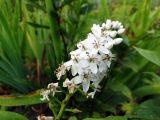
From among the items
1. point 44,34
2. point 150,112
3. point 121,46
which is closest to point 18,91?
point 44,34

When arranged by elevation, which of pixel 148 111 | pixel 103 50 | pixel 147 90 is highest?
pixel 147 90

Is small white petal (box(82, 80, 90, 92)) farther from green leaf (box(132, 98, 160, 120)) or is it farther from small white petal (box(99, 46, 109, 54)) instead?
green leaf (box(132, 98, 160, 120))

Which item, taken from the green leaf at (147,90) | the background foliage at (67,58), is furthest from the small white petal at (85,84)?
the green leaf at (147,90)

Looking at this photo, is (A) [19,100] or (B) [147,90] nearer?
(A) [19,100]

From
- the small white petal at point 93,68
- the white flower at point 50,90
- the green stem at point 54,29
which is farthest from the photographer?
the green stem at point 54,29

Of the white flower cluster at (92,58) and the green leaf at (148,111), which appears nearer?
the white flower cluster at (92,58)

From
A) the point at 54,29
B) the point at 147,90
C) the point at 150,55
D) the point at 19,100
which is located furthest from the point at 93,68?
the point at 147,90

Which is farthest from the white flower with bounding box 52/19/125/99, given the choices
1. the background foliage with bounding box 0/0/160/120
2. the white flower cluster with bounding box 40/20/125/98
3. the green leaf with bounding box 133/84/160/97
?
the green leaf with bounding box 133/84/160/97

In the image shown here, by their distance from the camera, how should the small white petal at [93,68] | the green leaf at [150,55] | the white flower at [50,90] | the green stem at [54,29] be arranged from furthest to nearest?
the green stem at [54,29] < the green leaf at [150,55] < the white flower at [50,90] < the small white petal at [93,68]

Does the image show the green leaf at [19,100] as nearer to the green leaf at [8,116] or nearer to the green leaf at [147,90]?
the green leaf at [8,116]

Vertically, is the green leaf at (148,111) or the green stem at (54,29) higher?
the green stem at (54,29)

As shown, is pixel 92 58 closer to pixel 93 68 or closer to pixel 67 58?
pixel 93 68
